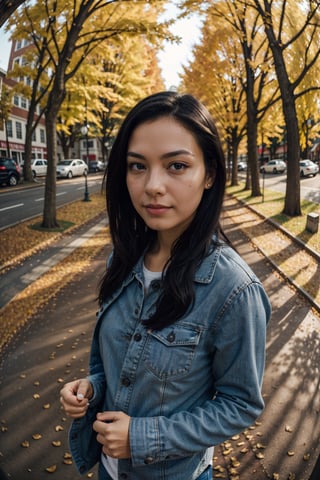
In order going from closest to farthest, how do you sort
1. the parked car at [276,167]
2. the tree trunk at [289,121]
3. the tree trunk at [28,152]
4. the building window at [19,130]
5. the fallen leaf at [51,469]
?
the fallen leaf at [51,469] → the tree trunk at [289,121] → the tree trunk at [28,152] → the building window at [19,130] → the parked car at [276,167]

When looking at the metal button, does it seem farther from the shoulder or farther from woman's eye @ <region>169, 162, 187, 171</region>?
woman's eye @ <region>169, 162, 187, 171</region>

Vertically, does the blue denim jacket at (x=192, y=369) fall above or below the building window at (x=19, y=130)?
below

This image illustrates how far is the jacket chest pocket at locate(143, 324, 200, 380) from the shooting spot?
4.22 feet

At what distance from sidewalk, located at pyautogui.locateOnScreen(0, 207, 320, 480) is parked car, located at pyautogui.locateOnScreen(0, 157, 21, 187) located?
2028 cm

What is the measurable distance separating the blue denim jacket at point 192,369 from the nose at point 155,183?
321 mm

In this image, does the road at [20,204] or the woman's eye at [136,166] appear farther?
the road at [20,204]

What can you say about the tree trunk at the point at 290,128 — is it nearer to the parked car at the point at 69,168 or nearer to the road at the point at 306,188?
the road at the point at 306,188

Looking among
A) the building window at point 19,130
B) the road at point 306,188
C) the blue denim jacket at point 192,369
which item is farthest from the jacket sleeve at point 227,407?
the building window at point 19,130

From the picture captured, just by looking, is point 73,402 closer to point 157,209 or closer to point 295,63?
point 157,209

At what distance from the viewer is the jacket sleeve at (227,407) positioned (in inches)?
47.8

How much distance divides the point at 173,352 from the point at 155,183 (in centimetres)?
62

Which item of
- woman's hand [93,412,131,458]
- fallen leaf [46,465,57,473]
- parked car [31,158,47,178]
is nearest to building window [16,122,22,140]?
parked car [31,158,47,178]

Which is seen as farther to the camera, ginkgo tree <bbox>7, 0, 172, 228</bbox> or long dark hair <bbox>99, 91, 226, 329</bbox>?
ginkgo tree <bbox>7, 0, 172, 228</bbox>

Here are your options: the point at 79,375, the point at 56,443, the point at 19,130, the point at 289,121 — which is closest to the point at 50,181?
the point at 289,121
